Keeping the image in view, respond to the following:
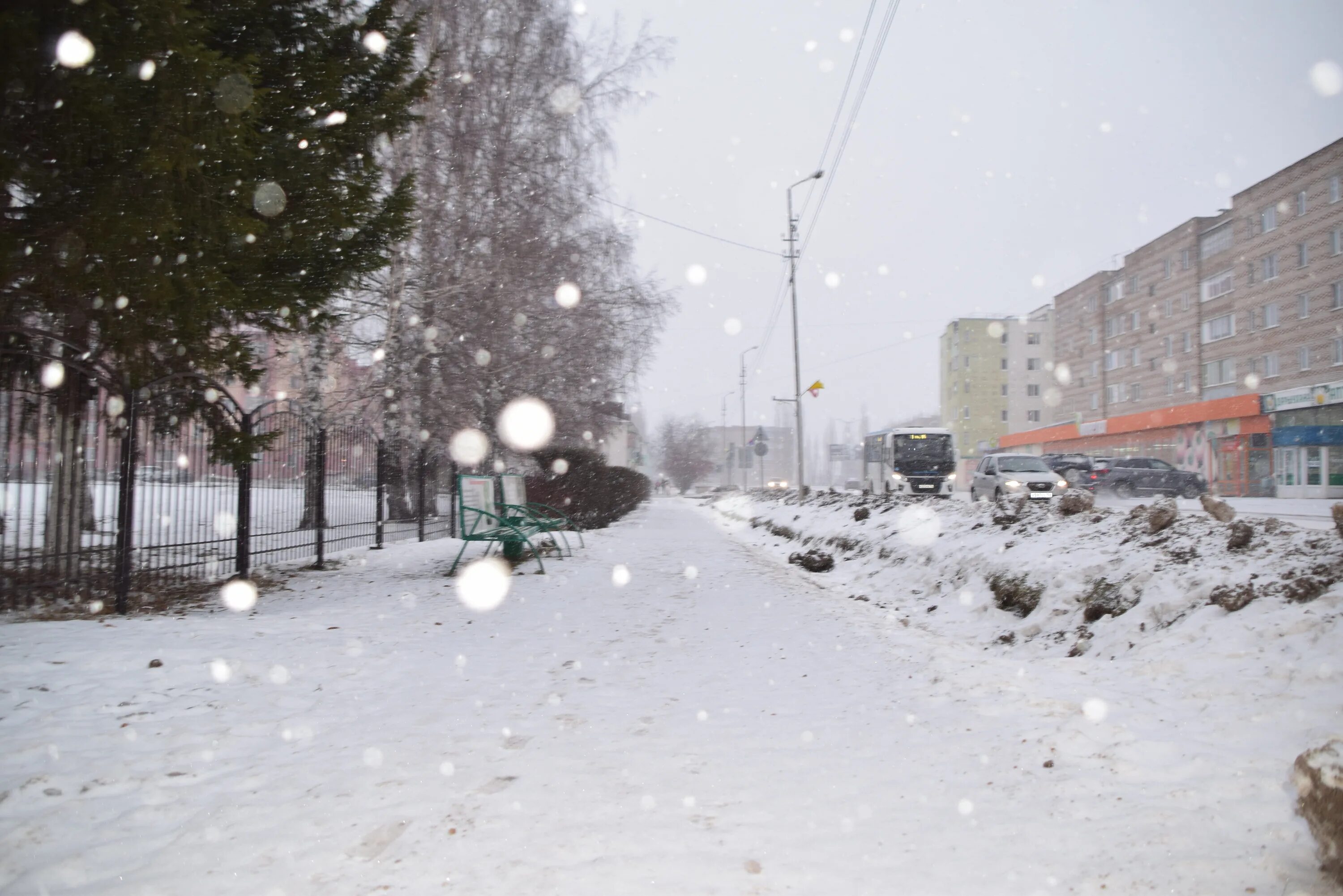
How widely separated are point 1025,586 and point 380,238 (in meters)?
7.16

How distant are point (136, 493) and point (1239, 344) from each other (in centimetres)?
4337

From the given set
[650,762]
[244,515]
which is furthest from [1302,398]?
[244,515]

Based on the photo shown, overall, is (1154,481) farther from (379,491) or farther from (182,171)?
(182,171)

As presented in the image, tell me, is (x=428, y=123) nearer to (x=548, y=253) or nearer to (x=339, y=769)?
(x=548, y=253)

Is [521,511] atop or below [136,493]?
below

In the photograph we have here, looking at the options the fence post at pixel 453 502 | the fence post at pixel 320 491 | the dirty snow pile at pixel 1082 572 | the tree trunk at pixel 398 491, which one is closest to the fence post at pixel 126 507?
the fence post at pixel 320 491

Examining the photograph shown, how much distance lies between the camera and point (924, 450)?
27828 millimetres

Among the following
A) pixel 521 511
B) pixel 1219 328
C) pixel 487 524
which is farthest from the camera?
pixel 1219 328

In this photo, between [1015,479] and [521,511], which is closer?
[521,511]

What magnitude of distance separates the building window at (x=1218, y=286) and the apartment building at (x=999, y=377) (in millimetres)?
→ 32618

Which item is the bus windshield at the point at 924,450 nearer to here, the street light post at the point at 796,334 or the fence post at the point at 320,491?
the street light post at the point at 796,334

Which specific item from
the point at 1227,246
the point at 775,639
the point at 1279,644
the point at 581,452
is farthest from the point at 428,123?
the point at 1227,246

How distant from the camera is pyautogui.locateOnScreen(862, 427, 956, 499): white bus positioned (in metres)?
27.0

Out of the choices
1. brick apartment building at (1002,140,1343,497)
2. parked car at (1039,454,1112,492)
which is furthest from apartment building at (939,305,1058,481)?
parked car at (1039,454,1112,492)
